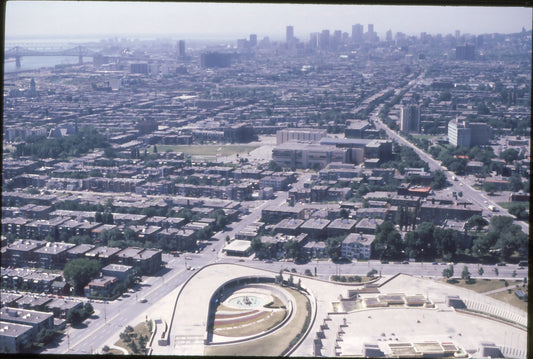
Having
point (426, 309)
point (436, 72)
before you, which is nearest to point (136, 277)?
point (426, 309)

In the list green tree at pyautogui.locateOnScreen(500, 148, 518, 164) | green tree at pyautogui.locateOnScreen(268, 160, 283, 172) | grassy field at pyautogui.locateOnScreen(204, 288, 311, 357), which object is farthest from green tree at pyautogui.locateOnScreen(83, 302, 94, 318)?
green tree at pyautogui.locateOnScreen(500, 148, 518, 164)

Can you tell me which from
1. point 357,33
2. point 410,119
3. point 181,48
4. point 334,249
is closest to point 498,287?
point 334,249

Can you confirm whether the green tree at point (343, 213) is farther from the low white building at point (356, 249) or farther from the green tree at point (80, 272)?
the green tree at point (80, 272)

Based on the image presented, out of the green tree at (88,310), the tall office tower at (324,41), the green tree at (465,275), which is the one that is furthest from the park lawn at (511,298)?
the tall office tower at (324,41)

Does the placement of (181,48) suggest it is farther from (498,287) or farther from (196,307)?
(196,307)

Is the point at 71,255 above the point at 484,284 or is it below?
above

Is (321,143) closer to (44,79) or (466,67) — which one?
(44,79)
